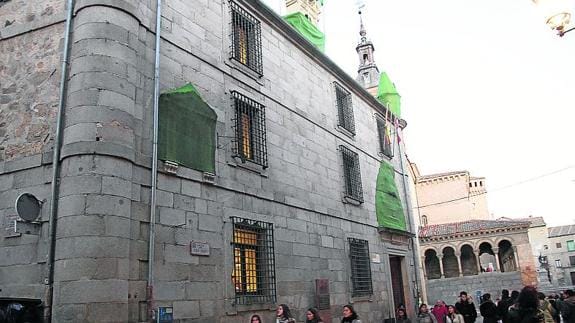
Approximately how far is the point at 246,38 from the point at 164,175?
4.53 meters

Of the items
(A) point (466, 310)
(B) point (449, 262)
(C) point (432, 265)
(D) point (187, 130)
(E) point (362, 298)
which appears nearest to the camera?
(D) point (187, 130)

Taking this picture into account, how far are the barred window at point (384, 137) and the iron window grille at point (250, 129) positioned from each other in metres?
7.79

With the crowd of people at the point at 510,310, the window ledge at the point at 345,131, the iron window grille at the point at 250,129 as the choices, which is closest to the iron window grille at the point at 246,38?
the iron window grille at the point at 250,129

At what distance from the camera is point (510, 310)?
7035 mm

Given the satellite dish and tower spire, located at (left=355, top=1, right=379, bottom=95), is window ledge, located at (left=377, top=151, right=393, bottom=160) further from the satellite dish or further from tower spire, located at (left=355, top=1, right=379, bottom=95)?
tower spire, located at (left=355, top=1, right=379, bottom=95)

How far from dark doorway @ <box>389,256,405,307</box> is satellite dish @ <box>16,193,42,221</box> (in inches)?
458

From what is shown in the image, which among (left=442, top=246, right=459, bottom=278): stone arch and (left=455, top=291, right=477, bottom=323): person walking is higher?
(left=442, top=246, right=459, bottom=278): stone arch

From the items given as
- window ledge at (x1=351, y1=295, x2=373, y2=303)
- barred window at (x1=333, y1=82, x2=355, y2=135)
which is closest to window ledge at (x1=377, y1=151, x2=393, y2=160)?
barred window at (x1=333, y1=82, x2=355, y2=135)

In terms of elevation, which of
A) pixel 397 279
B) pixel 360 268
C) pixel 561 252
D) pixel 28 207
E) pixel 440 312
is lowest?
pixel 440 312

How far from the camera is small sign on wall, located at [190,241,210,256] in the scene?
8.05m

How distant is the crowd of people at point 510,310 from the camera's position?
593 cm

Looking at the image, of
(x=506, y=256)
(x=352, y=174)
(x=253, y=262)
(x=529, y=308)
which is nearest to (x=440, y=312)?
(x=352, y=174)

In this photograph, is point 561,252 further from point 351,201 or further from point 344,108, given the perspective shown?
point 351,201

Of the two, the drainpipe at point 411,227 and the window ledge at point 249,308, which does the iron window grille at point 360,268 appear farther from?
the window ledge at point 249,308
